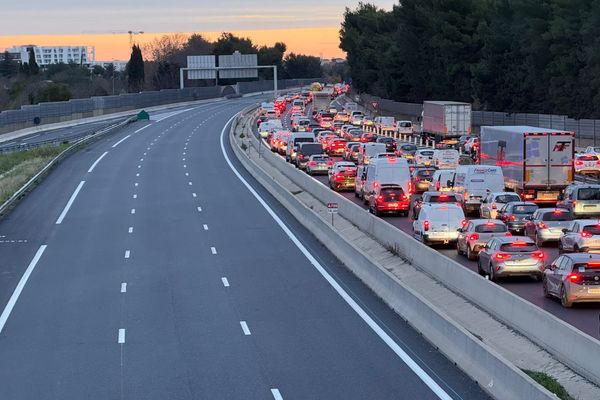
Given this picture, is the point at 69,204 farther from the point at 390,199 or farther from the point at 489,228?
the point at 489,228

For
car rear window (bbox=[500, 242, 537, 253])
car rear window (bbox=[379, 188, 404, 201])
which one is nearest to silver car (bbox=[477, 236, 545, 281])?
car rear window (bbox=[500, 242, 537, 253])

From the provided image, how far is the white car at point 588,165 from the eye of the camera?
6341 cm

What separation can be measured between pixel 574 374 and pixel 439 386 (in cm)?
244

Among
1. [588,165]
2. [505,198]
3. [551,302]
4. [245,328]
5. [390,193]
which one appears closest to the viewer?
[245,328]

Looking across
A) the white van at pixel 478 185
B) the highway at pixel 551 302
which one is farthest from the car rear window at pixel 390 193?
the highway at pixel 551 302

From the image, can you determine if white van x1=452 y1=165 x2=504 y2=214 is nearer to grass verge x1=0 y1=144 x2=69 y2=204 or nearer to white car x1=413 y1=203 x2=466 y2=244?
white car x1=413 y1=203 x2=466 y2=244

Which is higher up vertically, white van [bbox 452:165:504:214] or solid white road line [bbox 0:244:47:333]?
white van [bbox 452:165:504:214]

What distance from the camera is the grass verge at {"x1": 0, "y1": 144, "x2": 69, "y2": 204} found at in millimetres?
64688

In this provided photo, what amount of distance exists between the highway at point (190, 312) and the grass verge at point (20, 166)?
217 inches

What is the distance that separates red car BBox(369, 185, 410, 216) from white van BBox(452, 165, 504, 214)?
241 cm

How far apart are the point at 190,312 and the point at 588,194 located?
19.8 m

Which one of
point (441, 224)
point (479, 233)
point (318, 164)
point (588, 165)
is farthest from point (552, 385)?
point (318, 164)

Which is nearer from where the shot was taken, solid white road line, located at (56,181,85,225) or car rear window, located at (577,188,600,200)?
car rear window, located at (577,188,600,200)

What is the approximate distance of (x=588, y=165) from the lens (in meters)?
63.8
